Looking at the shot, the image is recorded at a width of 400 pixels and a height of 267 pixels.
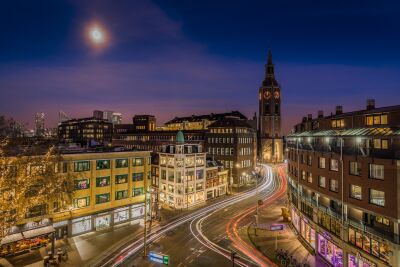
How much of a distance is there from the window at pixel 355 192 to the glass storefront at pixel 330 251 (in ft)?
23.4

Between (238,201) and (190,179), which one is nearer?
(190,179)

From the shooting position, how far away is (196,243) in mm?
38781

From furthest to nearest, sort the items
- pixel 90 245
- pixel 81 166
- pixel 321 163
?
pixel 81 166 < pixel 90 245 < pixel 321 163

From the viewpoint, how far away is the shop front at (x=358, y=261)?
26.1m

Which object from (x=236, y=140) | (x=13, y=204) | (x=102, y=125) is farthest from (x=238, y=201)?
(x=102, y=125)

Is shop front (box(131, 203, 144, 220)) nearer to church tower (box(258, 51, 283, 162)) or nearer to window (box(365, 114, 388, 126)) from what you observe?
window (box(365, 114, 388, 126))

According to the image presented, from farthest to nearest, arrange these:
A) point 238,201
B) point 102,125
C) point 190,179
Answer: point 102,125
point 238,201
point 190,179

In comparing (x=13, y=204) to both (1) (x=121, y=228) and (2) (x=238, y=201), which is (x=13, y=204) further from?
(2) (x=238, y=201)

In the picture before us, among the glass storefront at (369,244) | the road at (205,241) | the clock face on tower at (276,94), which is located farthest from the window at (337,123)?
the clock face on tower at (276,94)

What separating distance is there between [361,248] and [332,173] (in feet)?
30.5

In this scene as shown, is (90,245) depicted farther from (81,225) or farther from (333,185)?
(333,185)

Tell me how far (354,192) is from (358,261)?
7527 millimetres

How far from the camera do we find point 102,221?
43.5m

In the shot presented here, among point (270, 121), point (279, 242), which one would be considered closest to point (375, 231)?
point (279, 242)
